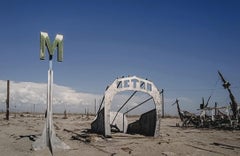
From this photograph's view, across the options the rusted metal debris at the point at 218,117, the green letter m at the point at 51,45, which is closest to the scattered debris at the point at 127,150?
the green letter m at the point at 51,45

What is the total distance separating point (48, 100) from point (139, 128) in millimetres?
9432

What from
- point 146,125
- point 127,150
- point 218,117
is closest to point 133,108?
point 146,125

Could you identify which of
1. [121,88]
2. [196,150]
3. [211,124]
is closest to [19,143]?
[121,88]

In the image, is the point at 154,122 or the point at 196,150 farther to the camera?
the point at 154,122

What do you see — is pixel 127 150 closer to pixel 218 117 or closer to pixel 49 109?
pixel 49 109

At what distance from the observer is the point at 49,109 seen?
42.0ft

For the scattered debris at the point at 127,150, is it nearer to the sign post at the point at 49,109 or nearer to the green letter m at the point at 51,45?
the sign post at the point at 49,109

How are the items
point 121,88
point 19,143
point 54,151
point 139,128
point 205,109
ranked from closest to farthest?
point 54,151
point 19,143
point 121,88
point 139,128
point 205,109

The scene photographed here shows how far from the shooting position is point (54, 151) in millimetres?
11523

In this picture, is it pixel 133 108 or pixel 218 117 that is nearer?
pixel 133 108

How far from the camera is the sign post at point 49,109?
1197 cm

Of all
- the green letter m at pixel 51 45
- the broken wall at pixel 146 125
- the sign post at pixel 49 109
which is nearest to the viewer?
the sign post at pixel 49 109

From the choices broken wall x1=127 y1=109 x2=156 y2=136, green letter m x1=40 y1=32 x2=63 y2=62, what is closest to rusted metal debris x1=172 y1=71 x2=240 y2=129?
broken wall x1=127 y1=109 x2=156 y2=136

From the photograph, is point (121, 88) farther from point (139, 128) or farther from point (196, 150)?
point (196, 150)
